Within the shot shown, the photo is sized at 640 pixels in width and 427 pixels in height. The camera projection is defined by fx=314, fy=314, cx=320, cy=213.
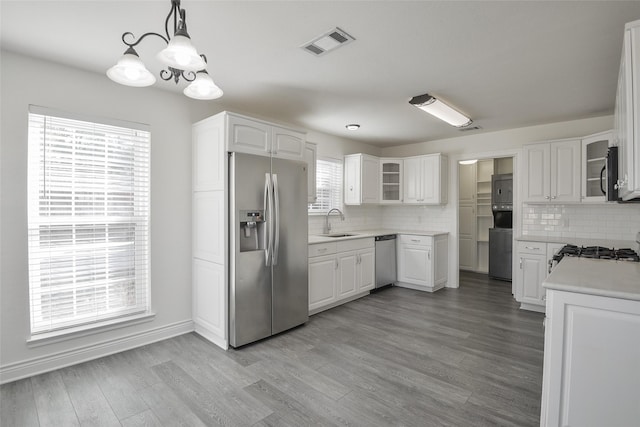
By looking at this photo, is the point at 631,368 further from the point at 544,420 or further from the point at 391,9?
the point at 391,9

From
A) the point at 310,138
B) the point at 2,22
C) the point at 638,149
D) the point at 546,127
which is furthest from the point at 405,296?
the point at 2,22

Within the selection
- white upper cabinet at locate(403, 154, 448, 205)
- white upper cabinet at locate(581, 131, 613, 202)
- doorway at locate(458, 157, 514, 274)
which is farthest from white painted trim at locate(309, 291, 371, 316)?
white upper cabinet at locate(581, 131, 613, 202)

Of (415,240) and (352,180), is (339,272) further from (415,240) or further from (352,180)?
(352,180)

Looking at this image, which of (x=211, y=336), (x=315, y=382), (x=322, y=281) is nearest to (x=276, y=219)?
(x=322, y=281)

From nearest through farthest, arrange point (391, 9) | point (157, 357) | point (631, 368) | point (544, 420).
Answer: point (631, 368) < point (544, 420) < point (391, 9) < point (157, 357)

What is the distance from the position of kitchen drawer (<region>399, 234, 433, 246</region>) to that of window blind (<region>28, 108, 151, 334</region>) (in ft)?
12.3

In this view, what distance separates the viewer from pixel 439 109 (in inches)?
142

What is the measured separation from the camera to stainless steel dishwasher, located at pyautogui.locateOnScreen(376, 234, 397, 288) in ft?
16.1

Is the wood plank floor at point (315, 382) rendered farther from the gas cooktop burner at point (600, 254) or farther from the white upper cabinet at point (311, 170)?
the white upper cabinet at point (311, 170)

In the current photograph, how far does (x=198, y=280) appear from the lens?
10.9 ft

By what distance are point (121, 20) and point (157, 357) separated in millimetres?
2652

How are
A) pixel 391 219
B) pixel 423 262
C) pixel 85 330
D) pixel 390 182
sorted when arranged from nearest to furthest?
pixel 85 330 < pixel 423 262 < pixel 390 182 < pixel 391 219

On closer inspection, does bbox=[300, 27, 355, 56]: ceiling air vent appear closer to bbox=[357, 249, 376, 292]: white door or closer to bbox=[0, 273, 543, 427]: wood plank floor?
bbox=[0, 273, 543, 427]: wood plank floor

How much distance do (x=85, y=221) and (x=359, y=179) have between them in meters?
3.69
